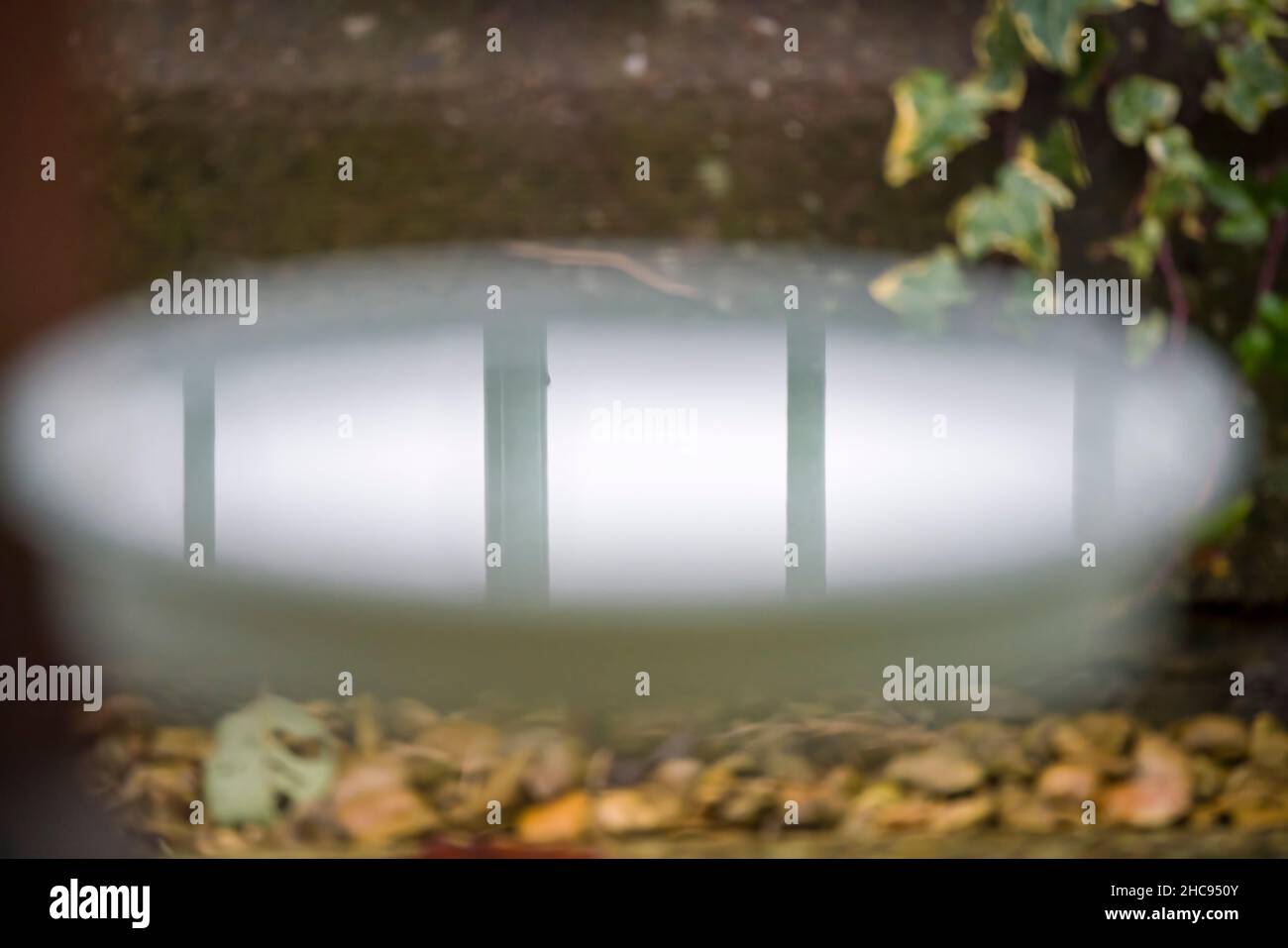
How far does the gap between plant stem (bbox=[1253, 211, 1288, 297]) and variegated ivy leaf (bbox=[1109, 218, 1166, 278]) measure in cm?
9

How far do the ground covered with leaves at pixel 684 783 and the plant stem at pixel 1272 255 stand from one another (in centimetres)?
38

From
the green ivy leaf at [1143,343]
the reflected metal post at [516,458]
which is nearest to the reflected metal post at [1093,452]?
the green ivy leaf at [1143,343]

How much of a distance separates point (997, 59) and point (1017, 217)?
0.14 meters

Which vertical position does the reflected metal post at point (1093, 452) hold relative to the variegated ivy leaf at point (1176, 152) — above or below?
below

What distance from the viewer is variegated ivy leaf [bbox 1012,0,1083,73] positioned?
0.84 m

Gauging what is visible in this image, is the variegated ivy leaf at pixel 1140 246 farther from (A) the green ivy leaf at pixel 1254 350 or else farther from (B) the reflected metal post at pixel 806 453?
(B) the reflected metal post at pixel 806 453

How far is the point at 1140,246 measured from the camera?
889mm

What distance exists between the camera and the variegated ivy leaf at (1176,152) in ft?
2.89

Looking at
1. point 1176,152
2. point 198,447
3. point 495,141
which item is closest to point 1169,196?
point 1176,152

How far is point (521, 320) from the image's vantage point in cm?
87

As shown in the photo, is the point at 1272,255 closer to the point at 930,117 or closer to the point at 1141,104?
the point at 1141,104

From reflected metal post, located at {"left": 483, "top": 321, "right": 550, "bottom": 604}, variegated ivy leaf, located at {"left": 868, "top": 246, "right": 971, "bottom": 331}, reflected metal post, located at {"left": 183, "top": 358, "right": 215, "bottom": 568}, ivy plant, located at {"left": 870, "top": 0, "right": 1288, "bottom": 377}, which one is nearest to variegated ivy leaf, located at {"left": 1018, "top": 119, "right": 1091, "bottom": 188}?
ivy plant, located at {"left": 870, "top": 0, "right": 1288, "bottom": 377}

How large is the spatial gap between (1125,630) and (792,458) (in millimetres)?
328
